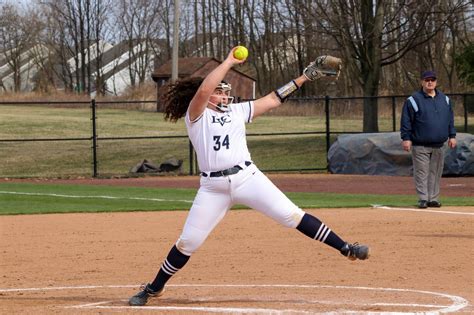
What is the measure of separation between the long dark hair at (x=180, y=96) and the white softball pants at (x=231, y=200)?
0.69 m

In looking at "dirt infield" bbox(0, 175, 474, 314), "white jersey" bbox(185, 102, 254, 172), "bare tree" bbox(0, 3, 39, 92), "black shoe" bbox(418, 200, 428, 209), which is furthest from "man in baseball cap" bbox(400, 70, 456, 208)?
"bare tree" bbox(0, 3, 39, 92)

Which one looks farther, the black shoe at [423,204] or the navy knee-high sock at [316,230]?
the black shoe at [423,204]

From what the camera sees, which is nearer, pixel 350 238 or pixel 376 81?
pixel 350 238

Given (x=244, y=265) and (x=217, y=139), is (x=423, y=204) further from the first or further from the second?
(x=217, y=139)

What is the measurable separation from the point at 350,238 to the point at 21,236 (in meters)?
4.35

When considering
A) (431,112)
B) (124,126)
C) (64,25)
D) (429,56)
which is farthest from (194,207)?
(64,25)

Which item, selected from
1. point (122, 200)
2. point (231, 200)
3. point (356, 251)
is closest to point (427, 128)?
point (122, 200)

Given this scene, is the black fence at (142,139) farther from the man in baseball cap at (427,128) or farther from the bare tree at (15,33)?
the bare tree at (15,33)

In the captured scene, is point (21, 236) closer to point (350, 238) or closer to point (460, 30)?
point (350, 238)

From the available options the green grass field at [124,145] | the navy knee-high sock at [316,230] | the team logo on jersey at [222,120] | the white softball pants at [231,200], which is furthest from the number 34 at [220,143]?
the green grass field at [124,145]

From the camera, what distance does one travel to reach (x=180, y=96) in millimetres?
8445

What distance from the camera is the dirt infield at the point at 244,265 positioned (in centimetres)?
808

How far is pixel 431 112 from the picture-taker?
50.6ft

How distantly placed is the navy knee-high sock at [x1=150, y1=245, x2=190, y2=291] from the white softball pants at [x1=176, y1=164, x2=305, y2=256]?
128 mm
